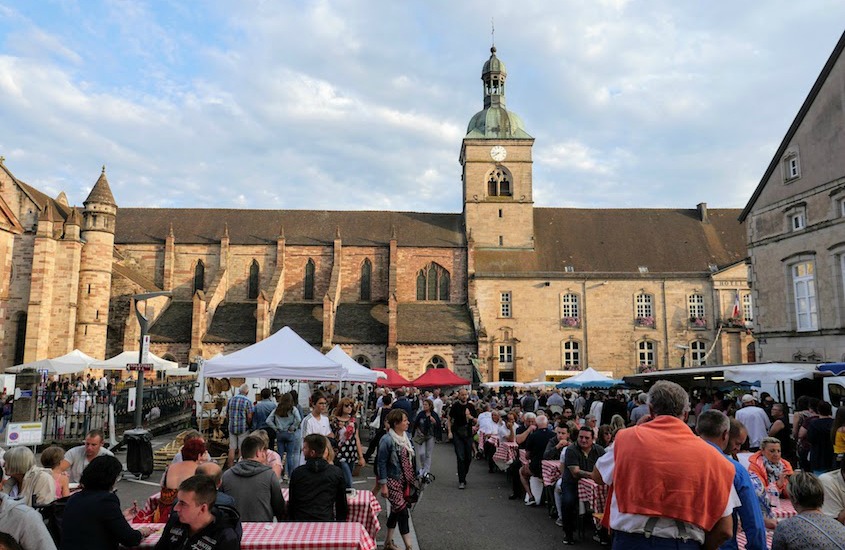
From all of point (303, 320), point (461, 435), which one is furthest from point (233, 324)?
point (461, 435)

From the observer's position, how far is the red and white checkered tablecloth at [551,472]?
9789mm

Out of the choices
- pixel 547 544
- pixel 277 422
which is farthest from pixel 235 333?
pixel 547 544

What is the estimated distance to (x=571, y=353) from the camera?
3988 cm

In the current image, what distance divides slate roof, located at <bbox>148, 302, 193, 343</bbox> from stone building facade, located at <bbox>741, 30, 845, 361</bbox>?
31.0 meters

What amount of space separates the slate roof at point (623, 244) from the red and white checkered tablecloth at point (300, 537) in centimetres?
3603

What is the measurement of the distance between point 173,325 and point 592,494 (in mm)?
35762

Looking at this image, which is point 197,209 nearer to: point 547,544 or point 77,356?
point 77,356

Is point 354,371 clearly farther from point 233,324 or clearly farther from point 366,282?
point 366,282

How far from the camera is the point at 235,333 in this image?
1523 inches

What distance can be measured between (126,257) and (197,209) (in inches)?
252

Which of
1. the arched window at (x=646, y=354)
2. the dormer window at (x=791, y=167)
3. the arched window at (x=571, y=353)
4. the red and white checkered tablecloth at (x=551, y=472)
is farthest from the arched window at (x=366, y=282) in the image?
the red and white checkered tablecloth at (x=551, y=472)

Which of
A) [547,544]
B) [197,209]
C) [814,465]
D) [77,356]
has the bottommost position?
[547,544]

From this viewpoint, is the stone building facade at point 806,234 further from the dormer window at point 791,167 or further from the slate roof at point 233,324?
the slate roof at point 233,324

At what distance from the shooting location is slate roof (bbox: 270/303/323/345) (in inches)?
1528
